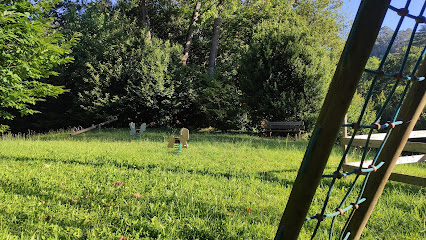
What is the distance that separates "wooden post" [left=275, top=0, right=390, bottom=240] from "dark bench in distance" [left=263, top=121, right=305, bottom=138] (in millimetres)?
11359

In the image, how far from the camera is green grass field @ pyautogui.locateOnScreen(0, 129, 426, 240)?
2.47 meters

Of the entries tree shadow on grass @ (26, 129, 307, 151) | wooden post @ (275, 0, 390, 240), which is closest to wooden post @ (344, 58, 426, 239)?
wooden post @ (275, 0, 390, 240)

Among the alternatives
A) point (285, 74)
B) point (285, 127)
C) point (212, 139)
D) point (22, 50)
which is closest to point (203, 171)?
point (22, 50)

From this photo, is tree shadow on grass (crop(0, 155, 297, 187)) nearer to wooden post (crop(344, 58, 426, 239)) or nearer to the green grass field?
the green grass field

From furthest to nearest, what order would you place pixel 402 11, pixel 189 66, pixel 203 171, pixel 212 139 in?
pixel 189 66
pixel 212 139
pixel 203 171
pixel 402 11

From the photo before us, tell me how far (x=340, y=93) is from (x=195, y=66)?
1814cm

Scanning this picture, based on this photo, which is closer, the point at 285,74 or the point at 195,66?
the point at 285,74

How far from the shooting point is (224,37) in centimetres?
2128

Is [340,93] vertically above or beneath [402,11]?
beneath

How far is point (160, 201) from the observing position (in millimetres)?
3143

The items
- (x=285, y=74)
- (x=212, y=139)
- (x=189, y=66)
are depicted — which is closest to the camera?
(x=212, y=139)

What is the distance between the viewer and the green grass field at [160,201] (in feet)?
8.11

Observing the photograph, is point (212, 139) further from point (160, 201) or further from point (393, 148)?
point (393, 148)

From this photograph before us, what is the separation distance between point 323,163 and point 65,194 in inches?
130
